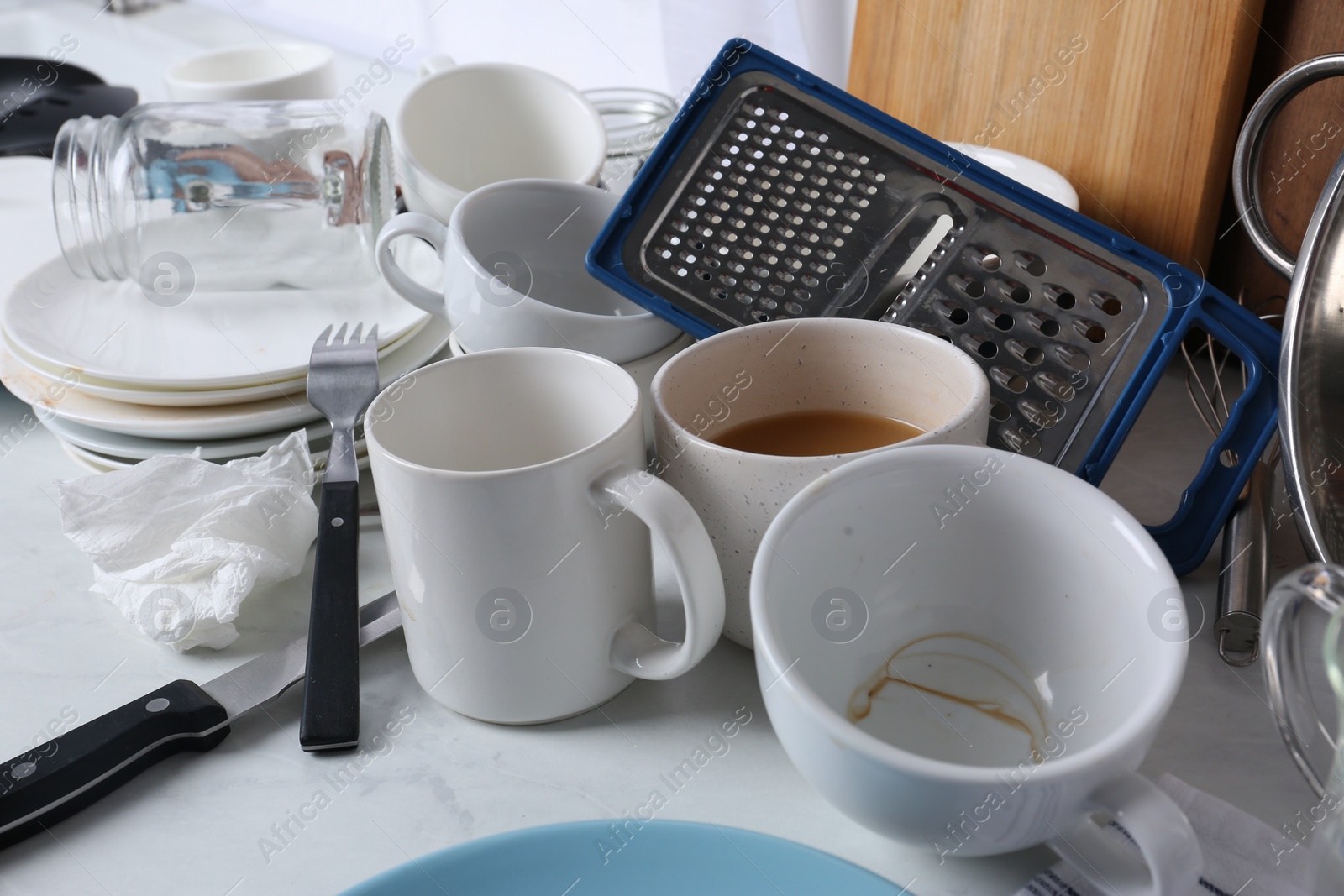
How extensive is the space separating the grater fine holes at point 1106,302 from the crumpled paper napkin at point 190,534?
12.5 inches

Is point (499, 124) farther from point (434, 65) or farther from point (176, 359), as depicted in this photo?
point (176, 359)

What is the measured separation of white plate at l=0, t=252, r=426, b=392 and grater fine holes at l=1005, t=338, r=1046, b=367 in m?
0.28

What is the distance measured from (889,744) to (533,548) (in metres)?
0.12

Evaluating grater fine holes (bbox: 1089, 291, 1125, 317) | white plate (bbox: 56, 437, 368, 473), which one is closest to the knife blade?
white plate (bbox: 56, 437, 368, 473)

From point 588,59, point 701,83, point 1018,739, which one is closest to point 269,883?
point 1018,739

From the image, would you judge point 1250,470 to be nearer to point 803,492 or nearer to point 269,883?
point 803,492

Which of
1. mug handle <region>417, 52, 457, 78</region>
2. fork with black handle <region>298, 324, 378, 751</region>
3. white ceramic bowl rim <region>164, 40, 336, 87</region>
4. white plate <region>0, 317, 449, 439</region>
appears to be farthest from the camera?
white ceramic bowl rim <region>164, 40, 336, 87</region>

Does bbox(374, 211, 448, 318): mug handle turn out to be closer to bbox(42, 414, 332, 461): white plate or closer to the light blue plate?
bbox(42, 414, 332, 461): white plate

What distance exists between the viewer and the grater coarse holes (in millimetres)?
396

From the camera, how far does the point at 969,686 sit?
33cm

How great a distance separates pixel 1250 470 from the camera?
0.38 metres

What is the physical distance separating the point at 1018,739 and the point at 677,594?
14 cm

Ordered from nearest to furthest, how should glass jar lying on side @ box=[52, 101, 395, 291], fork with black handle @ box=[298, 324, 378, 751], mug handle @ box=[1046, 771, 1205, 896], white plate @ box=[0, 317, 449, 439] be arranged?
mug handle @ box=[1046, 771, 1205, 896]
fork with black handle @ box=[298, 324, 378, 751]
white plate @ box=[0, 317, 449, 439]
glass jar lying on side @ box=[52, 101, 395, 291]

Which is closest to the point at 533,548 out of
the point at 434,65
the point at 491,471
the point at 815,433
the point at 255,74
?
the point at 491,471
